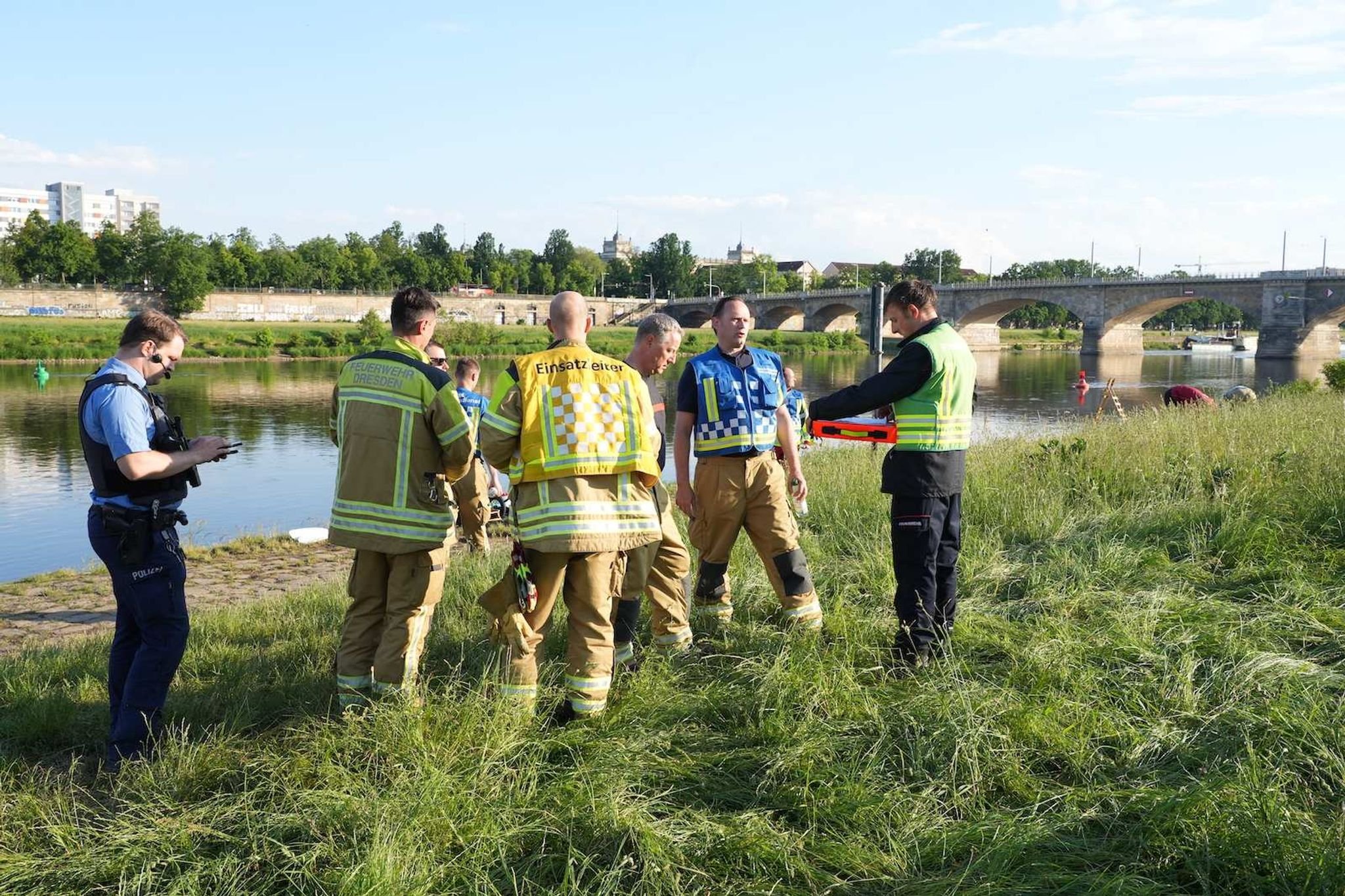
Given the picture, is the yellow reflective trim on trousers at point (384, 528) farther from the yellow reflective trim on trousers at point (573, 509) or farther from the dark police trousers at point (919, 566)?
the dark police trousers at point (919, 566)

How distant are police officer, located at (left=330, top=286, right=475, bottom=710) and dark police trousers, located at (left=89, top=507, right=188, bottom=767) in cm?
65

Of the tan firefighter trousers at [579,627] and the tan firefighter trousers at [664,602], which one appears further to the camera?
the tan firefighter trousers at [664,602]

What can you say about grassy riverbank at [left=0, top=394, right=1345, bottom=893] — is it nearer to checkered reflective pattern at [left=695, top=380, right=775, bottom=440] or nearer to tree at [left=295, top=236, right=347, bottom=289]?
checkered reflective pattern at [left=695, top=380, right=775, bottom=440]

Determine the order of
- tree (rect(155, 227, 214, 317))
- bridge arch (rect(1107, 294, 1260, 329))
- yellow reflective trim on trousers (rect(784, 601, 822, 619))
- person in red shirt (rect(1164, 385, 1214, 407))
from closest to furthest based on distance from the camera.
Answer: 1. yellow reflective trim on trousers (rect(784, 601, 822, 619))
2. person in red shirt (rect(1164, 385, 1214, 407))
3. bridge arch (rect(1107, 294, 1260, 329))
4. tree (rect(155, 227, 214, 317))

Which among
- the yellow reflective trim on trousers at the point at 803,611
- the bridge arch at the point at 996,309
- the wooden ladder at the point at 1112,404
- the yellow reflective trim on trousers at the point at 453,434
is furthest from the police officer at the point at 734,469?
the bridge arch at the point at 996,309

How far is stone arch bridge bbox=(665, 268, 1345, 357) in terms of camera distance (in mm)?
57312

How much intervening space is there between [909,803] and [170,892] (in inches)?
88.1

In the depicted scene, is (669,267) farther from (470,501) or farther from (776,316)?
(470,501)

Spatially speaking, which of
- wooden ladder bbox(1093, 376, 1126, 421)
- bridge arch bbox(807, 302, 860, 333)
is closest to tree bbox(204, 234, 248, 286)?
bridge arch bbox(807, 302, 860, 333)

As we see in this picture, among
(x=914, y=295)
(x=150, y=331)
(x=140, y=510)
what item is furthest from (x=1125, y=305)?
(x=140, y=510)

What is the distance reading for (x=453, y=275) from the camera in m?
111

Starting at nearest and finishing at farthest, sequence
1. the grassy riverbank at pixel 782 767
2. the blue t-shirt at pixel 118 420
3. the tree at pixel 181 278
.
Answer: the grassy riverbank at pixel 782 767 < the blue t-shirt at pixel 118 420 < the tree at pixel 181 278

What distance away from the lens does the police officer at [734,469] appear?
16.9ft

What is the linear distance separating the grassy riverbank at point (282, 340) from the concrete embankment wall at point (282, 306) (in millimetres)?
6897
